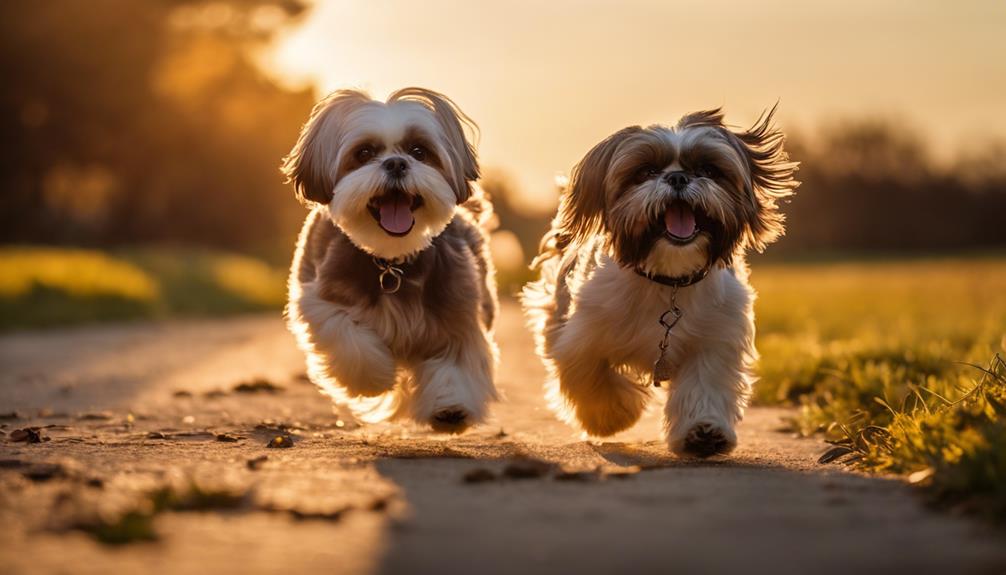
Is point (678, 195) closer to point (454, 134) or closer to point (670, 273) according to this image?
point (670, 273)

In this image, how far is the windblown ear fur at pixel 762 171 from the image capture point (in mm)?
5875

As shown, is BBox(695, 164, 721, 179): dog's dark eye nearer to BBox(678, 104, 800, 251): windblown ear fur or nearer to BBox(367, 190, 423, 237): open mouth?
BBox(678, 104, 800, 251): windblown ear fur

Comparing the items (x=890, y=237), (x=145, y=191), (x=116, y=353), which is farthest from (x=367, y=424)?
(x=890, y=237)

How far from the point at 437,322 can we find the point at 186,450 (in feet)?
5.02

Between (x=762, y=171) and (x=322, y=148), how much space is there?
7.49 feet

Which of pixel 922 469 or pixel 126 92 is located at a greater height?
pixel 126 92

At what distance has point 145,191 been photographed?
41594mm

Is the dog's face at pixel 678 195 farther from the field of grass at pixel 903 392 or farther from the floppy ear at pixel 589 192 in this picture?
the field of grass at pixel 903 392

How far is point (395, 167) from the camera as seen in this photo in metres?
6.01

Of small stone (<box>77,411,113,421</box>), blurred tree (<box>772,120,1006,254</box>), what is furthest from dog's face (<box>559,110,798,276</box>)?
blurred tree (<box>772,120,1006,254</box>)

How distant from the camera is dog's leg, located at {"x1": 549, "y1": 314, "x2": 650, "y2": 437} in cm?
625

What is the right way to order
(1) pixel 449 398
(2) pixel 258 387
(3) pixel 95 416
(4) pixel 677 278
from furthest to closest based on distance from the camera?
(2) pixel 258 387 < (3) pixel 95 416 < (1) pixel 449 398 < (4) pixel 677 278

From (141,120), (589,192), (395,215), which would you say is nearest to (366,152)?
(395,215)

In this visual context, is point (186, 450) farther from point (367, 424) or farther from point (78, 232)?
point (78, 232)
